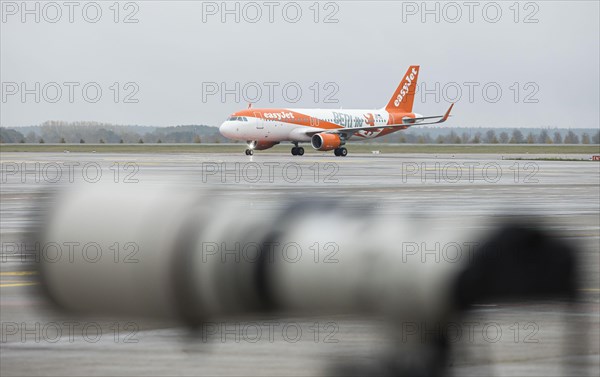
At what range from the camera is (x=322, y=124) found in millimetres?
97438

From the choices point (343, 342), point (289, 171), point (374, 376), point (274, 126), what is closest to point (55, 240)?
point (374, 376)

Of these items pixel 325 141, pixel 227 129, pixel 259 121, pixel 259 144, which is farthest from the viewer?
pixel 259 144

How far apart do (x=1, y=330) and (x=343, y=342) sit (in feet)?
14.4

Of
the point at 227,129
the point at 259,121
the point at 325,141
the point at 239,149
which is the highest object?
the point at 259,121

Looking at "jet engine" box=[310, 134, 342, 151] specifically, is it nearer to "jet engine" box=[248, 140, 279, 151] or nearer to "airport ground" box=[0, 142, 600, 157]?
"jet engine" box=[248, 140, 279, 151]

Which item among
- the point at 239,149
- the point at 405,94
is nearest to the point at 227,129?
the point at 405,94

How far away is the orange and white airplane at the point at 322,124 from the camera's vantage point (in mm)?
91562

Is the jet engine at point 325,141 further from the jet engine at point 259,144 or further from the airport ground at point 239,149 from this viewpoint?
the airport ground at point 239,149

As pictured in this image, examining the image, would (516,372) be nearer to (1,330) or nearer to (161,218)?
(161,218)

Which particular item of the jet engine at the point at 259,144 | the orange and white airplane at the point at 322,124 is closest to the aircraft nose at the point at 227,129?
the orange and white airplane at the point at 322,124

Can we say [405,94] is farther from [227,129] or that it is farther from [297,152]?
[227,129]

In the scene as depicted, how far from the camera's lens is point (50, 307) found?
5.97 metres

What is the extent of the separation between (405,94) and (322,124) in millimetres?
14764

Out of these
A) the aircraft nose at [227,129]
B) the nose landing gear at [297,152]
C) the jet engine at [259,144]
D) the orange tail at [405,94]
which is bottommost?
the nose landing gear at [297,152]
